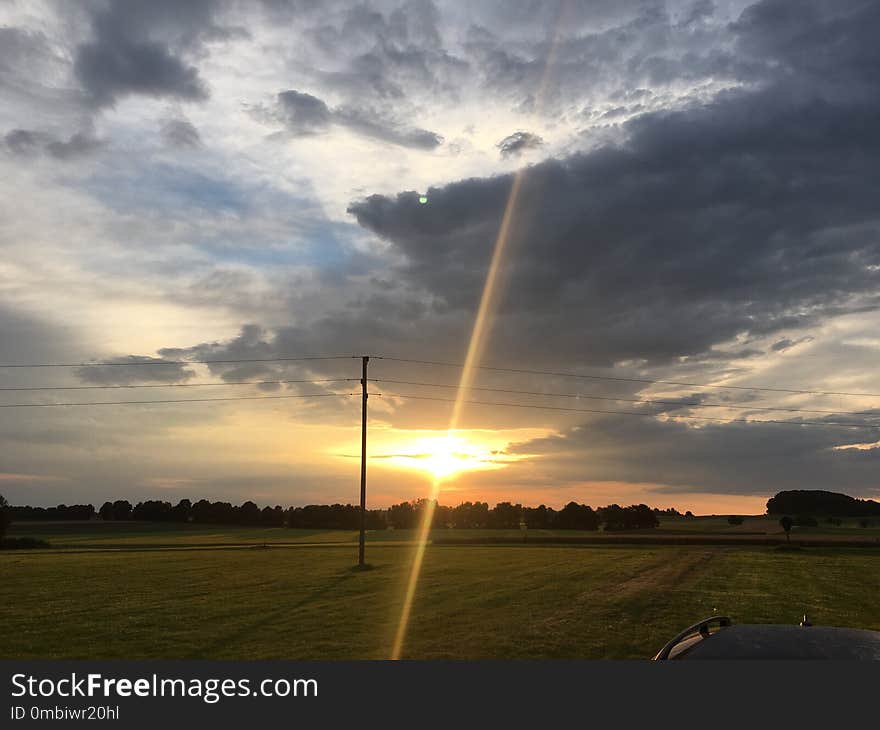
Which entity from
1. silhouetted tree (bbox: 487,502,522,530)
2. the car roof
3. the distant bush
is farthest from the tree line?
the car roof

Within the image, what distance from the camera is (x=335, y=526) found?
589ft

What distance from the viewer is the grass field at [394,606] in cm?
2162

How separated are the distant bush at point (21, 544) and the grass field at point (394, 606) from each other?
203ft

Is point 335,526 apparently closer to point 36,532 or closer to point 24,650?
point 36,532

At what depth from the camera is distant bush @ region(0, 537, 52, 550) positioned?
11019 cm

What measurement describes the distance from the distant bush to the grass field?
61.9 metres

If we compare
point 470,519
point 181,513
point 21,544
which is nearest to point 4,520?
point 21,544

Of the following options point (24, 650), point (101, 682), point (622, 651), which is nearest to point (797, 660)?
point (101, 682)

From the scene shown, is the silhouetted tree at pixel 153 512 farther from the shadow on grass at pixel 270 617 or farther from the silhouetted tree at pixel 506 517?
the shadow on grass at pixel 270 617

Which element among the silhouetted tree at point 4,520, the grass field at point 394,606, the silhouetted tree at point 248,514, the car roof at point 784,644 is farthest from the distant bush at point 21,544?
the car roof at point 784,644

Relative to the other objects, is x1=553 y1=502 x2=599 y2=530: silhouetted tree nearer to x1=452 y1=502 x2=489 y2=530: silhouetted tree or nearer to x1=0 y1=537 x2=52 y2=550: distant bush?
x1=452 y1=502 x2=489 y2=530: silhouetted tree

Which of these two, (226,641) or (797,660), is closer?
(797,660)

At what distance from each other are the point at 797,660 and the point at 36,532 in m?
176

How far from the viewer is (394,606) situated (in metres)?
30.6
